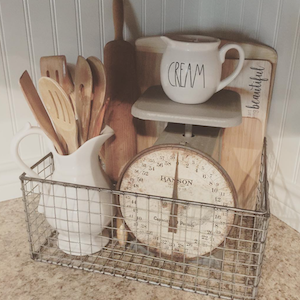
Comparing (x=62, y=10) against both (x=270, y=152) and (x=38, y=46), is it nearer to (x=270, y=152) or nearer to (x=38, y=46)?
(x=38, y=46)

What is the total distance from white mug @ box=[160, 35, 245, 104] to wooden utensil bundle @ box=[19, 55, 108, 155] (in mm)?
138

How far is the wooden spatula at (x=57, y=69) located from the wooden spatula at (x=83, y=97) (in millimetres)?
83

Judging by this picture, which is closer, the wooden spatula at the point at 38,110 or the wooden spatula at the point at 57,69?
the wooden spatula at the point at 38,110

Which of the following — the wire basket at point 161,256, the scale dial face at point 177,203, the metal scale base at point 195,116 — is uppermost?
the metal scale base at point 195,116

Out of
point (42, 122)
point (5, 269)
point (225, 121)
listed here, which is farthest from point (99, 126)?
point (5, 269)

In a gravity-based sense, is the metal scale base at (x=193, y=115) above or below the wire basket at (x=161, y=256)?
above

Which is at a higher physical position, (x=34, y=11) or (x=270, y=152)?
(x=34, y=11)

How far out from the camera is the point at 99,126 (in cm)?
77

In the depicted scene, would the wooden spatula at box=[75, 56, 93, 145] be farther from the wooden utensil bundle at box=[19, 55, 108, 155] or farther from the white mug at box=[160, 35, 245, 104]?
the white mug at box=[160, 35, 245, 104]

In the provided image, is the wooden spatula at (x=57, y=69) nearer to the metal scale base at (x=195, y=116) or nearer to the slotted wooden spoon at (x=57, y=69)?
the slotted wooden spoon at (x=57, y=69)

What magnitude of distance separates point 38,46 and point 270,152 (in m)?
0.63

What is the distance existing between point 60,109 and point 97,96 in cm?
9

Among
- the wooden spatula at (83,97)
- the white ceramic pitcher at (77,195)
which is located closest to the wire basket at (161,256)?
the white ceramic pitcher at (77,195)

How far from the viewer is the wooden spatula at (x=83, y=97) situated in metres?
0.76
